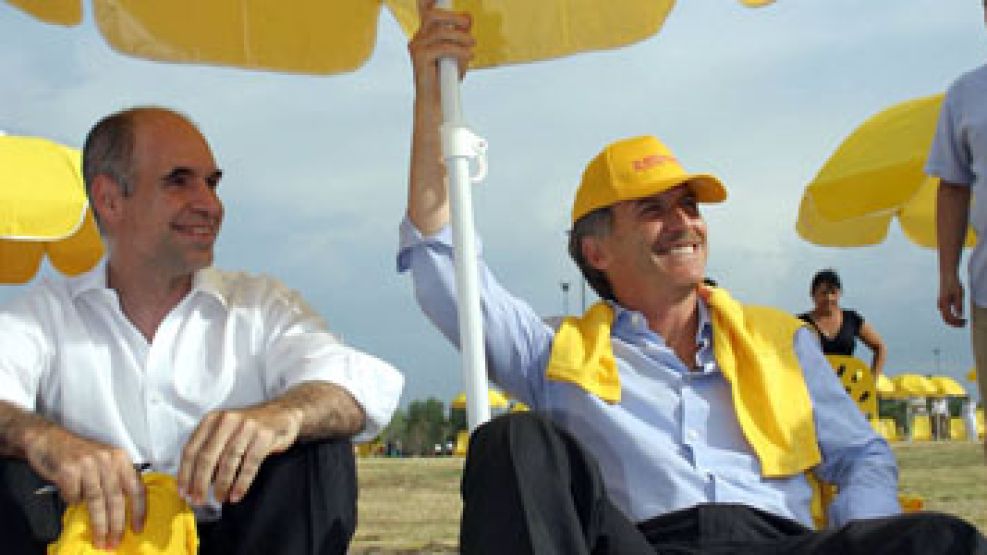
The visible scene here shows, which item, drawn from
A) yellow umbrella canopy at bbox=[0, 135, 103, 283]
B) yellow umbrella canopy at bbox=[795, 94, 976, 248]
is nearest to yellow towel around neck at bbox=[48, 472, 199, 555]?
yellow umbrella canopy at bbox=[0, 135, 103, 283]

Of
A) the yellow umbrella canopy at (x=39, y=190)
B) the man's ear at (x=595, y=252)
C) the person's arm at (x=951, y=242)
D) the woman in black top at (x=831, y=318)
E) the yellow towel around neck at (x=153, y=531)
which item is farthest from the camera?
the woman in black top at (x=831, y=318)

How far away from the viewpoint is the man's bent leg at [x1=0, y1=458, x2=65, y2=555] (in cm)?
227

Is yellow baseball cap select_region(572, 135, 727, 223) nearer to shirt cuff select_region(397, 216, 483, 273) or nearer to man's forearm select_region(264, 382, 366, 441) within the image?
shirt cuff select_region(397, 216, 483, 273)

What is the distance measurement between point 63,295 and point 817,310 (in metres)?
5.98

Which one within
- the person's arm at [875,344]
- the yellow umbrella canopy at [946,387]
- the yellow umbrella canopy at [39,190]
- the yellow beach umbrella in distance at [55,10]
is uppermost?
the yellow beach umbrella in distance at [55,10]

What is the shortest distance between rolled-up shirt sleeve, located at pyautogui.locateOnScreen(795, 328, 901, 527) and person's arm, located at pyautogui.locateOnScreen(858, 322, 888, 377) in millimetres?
5525

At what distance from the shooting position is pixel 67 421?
268cm

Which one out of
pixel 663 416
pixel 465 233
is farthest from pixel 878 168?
pixel 465 233

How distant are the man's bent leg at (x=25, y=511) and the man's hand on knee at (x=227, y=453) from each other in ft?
0.95

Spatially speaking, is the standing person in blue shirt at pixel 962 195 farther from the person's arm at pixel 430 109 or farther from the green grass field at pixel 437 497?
the green grass field at pixel 437 497

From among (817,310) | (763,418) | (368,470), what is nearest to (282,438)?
(763,418)

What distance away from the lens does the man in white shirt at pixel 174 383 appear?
2.26 metres

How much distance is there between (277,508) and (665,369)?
3.36 ft

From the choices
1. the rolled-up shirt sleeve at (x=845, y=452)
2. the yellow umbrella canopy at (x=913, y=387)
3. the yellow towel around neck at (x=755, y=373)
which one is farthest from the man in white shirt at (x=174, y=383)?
the yellow umbrella canopy at (x=913, y=387)
